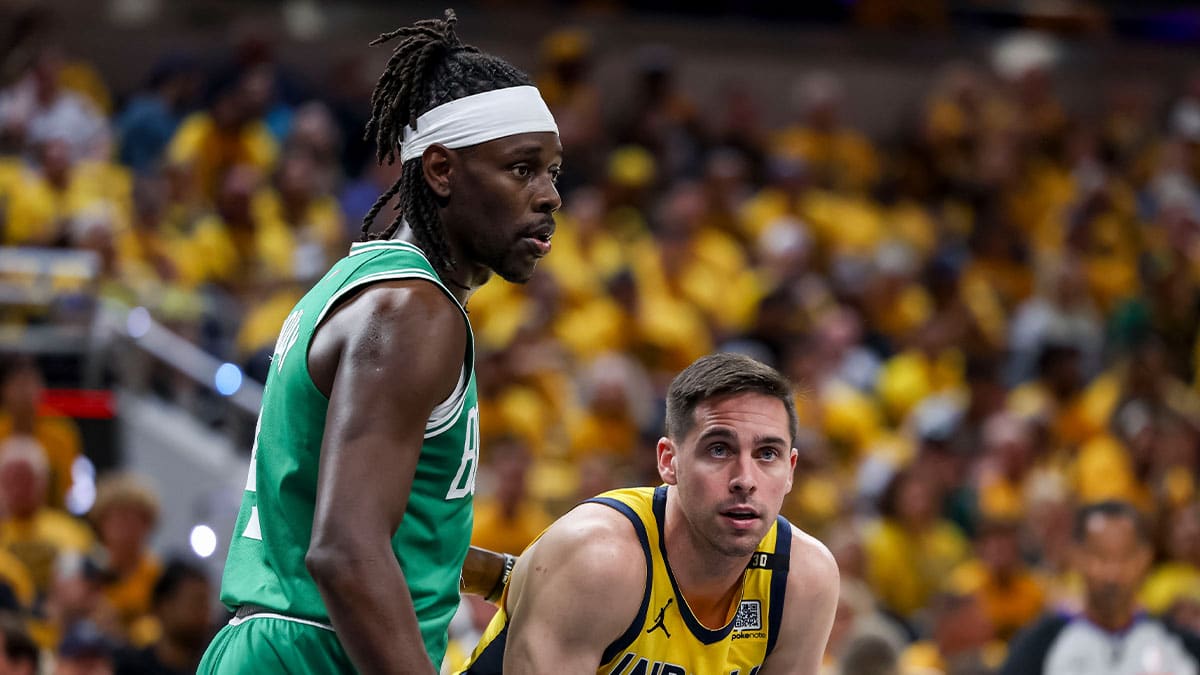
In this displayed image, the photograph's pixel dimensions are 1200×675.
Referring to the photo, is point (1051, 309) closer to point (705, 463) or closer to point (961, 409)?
point (961, 409)

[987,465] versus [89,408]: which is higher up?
[987,465]

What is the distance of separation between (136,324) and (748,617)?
620 centimetres

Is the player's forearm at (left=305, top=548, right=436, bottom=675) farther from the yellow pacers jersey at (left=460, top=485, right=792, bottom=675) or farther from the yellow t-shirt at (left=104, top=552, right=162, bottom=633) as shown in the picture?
the yellow t-shirt at (left=104, top=552, right=162, bottom=633)

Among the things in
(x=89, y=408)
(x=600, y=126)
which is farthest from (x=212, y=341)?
(x=600, y=126)

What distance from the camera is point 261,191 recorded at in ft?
36.6

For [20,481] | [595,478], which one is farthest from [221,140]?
[595,478]

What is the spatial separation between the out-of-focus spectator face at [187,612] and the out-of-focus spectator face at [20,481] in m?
1.44

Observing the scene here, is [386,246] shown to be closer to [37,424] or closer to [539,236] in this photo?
[539,236]

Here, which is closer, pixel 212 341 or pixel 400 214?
pixel 400 214

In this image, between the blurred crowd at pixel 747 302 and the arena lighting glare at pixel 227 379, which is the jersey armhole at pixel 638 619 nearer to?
the blurred crowd at pixel 747 302

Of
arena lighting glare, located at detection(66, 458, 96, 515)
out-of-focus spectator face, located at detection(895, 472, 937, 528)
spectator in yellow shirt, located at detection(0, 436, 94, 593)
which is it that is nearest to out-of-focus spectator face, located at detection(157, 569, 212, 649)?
spectator in yellow shirt, located at detection(0, 436, 94, 593)

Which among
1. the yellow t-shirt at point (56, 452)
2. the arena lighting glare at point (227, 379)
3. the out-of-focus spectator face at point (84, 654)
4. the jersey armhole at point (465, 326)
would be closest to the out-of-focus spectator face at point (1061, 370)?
the arena lighting glare at point (227, 379)

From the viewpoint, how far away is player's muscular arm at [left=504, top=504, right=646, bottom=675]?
11.9ft

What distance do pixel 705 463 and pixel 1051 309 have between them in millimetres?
9443
